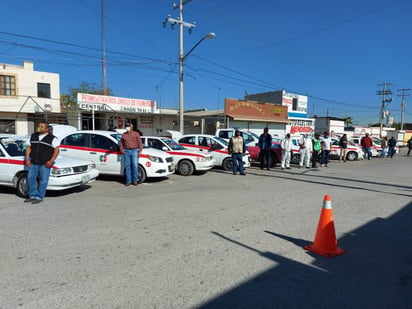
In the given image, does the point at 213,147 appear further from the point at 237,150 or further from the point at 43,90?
the point at 43,90

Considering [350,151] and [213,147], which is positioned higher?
[213,147]

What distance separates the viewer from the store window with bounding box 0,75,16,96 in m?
22.8

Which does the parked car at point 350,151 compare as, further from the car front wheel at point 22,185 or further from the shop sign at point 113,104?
the car front wheel at point 22,185

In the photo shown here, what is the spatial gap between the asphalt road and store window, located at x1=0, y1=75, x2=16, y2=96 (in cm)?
2003

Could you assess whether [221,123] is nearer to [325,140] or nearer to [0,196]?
[325,140]

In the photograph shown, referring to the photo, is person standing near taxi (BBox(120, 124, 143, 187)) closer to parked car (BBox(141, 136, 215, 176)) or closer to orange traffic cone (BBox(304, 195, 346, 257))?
parked car (BBox(141, 136, 215, 176))

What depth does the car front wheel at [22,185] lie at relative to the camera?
22.6 feet

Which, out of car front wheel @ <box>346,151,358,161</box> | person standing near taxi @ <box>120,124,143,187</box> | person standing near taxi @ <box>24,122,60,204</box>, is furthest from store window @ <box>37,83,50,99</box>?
car front wheel @ <box>346,151,358,161</box>

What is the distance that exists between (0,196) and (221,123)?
68.8 feet

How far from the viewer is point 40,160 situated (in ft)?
20.3

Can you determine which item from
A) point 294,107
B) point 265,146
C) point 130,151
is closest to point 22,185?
point 130,151

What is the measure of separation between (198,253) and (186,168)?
23.6 feet

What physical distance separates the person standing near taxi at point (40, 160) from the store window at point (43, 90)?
71.4 ft

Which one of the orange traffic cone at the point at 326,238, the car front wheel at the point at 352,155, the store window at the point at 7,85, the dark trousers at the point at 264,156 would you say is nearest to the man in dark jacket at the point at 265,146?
the dark trousers at the point at 264,156
